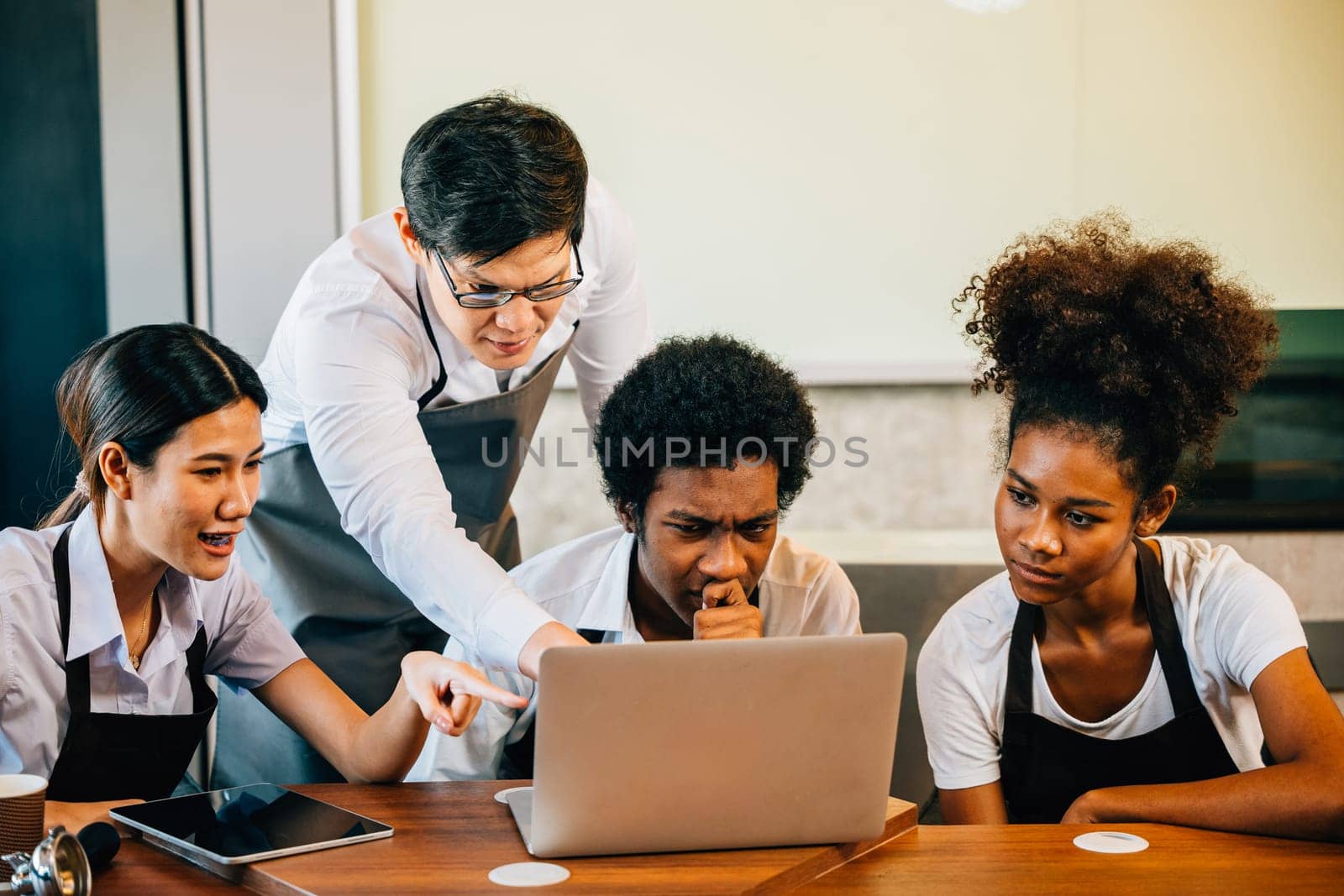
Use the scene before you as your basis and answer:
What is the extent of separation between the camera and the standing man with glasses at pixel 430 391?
60.6 inches

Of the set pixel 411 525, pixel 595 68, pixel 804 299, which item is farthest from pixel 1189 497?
pixel 411 525

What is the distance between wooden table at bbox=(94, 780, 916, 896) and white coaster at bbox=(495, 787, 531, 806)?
54 millimetres

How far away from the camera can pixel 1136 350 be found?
5.37ft

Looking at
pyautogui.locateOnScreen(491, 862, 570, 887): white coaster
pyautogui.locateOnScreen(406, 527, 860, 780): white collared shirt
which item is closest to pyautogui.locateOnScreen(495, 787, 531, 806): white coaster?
pyautogui.locateOnScreen(491, 862, 570, 887): white coaster

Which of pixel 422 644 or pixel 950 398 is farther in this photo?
pixel 950 398

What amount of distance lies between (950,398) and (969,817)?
1.11 m

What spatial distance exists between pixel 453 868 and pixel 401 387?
771 millimetres

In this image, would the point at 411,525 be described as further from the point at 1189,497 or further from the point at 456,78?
the point at 1189,497

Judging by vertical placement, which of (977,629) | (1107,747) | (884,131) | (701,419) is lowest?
(1107,747)

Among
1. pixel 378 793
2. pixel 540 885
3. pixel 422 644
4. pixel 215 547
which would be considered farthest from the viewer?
pixel 422 644

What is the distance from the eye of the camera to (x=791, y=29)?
2500 mm

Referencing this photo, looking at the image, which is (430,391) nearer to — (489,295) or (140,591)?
(489,295)

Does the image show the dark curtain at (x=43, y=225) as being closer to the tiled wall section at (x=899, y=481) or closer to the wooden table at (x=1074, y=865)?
the tiled wall section at (x=899, y=481)

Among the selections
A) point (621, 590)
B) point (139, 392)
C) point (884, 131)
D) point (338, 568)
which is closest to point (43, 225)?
point (338, 568)
